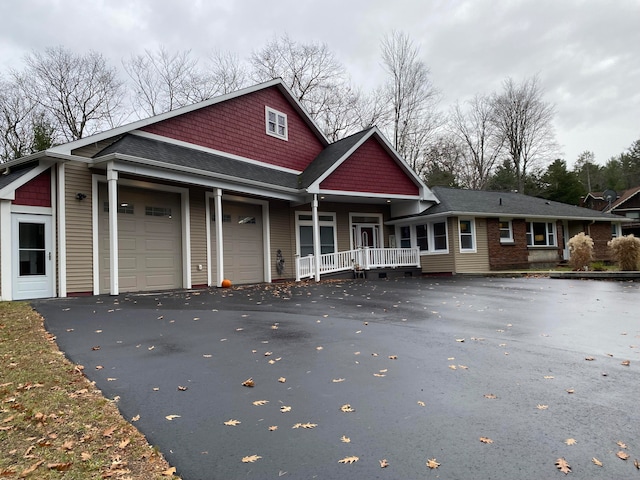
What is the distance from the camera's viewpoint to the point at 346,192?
1627 centimetres

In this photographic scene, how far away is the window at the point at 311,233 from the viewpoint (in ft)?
56.9

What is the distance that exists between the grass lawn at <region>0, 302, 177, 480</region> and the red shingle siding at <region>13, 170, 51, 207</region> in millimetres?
6466

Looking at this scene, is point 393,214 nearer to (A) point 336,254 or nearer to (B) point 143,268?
(A) point 336,254

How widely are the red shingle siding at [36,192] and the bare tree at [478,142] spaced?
35.1 meters

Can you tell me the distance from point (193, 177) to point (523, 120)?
37.2 meters

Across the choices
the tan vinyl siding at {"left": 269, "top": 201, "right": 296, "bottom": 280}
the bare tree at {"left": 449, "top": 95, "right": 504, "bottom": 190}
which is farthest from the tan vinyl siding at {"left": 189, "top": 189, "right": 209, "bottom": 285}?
the bare tree at {"left": 449, "top": 95, "right": 504, "bottom": 190}

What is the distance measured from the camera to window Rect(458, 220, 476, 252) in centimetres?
1875

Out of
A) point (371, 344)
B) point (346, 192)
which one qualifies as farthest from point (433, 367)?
point (346, 192)

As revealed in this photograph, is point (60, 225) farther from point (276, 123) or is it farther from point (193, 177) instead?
point (276, 123)

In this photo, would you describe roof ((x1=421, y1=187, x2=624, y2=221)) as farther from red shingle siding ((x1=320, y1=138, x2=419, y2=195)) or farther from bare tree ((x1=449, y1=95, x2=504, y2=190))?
bare tree ((x1=449, y1=95, x2=504, y2=190))

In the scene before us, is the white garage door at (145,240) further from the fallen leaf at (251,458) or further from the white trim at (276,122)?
Answer: the fallen leaf at (251,458)

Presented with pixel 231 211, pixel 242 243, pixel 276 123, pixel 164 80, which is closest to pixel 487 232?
pixel 276 123

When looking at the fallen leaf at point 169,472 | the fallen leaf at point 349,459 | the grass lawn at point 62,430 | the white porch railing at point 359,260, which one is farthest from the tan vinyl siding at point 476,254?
the fallen leaf at point 169,472

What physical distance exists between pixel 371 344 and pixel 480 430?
256cm
